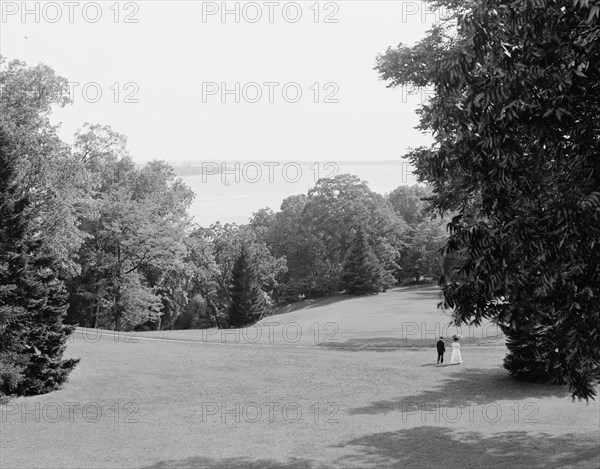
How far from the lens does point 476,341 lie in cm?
3991

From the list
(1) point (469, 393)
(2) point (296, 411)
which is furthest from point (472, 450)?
(1) point (469, 393)

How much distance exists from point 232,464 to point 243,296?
161ft

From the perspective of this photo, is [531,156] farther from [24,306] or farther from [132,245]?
[132,245]

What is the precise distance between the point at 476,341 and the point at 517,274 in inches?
1171

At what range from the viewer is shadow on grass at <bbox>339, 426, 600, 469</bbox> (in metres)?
17.5

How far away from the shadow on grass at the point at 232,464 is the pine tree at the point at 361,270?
59.4 metres

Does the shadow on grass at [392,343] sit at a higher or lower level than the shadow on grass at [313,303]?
lower

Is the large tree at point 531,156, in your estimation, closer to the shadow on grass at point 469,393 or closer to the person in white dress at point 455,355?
the shadow on grass at point 469,393

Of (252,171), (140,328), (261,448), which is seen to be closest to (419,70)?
(261,448)

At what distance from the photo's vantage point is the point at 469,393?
26.5 metres

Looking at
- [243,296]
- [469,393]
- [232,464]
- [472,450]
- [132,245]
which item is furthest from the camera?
[243,296]

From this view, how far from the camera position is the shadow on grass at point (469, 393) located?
2483 centimetres

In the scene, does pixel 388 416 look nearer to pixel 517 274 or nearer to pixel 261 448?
pixel 261 448


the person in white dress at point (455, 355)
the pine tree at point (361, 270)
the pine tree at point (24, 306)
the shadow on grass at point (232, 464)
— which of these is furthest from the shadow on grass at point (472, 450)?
the pine tree at point (361, 270)
